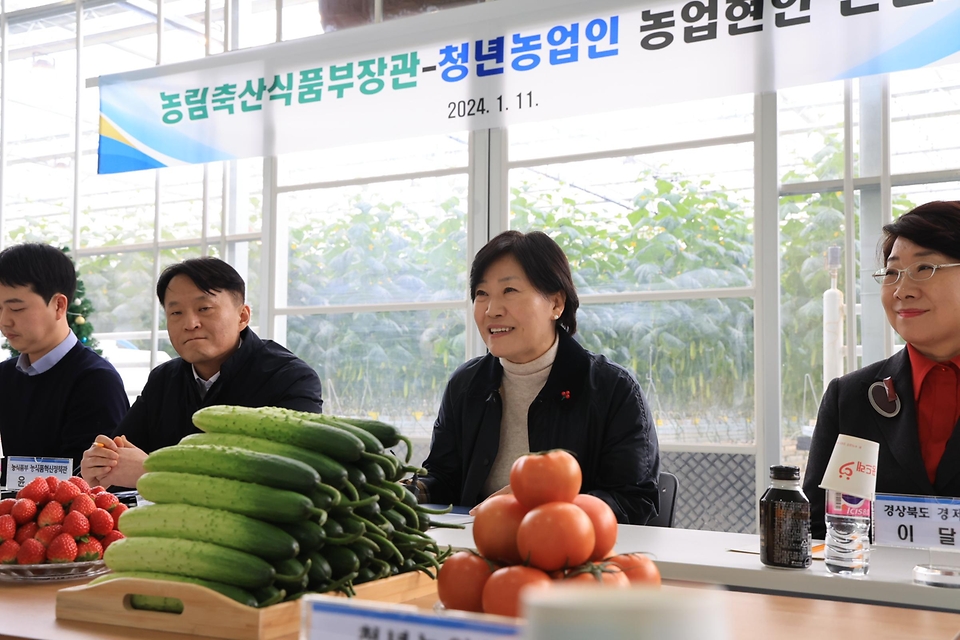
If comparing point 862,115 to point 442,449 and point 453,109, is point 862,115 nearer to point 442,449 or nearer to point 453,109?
point 453,109

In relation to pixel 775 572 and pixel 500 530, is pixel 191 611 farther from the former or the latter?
pixel 775 572

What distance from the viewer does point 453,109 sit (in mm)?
3975

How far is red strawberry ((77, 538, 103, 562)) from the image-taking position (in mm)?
1476

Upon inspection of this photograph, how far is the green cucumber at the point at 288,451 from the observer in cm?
119

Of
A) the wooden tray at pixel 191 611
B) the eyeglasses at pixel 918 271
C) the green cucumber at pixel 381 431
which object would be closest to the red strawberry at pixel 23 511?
the wooden tray at pixel 191 611

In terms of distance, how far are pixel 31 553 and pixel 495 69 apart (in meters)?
2.89

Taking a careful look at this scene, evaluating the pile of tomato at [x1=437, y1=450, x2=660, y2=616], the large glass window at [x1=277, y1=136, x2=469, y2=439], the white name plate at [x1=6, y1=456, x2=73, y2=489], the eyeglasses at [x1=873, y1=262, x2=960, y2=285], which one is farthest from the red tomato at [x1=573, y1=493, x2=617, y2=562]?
the large glass window at [x1=277, y1=136, x2=469, y2=439]

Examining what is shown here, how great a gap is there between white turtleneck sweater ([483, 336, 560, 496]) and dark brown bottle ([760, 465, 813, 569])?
3.52ft

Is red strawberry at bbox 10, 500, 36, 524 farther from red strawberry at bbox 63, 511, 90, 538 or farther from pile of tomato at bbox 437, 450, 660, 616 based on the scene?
pile of tomato at bbox 437, 450, 660, 616

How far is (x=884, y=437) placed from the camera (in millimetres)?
2346

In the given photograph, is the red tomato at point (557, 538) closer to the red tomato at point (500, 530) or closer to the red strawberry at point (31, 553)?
the red tomato at point (500, 530)

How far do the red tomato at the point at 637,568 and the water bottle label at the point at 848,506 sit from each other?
735 millimetres

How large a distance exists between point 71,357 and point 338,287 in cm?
175

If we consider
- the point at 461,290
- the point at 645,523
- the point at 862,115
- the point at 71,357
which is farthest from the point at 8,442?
the point at 862,115
